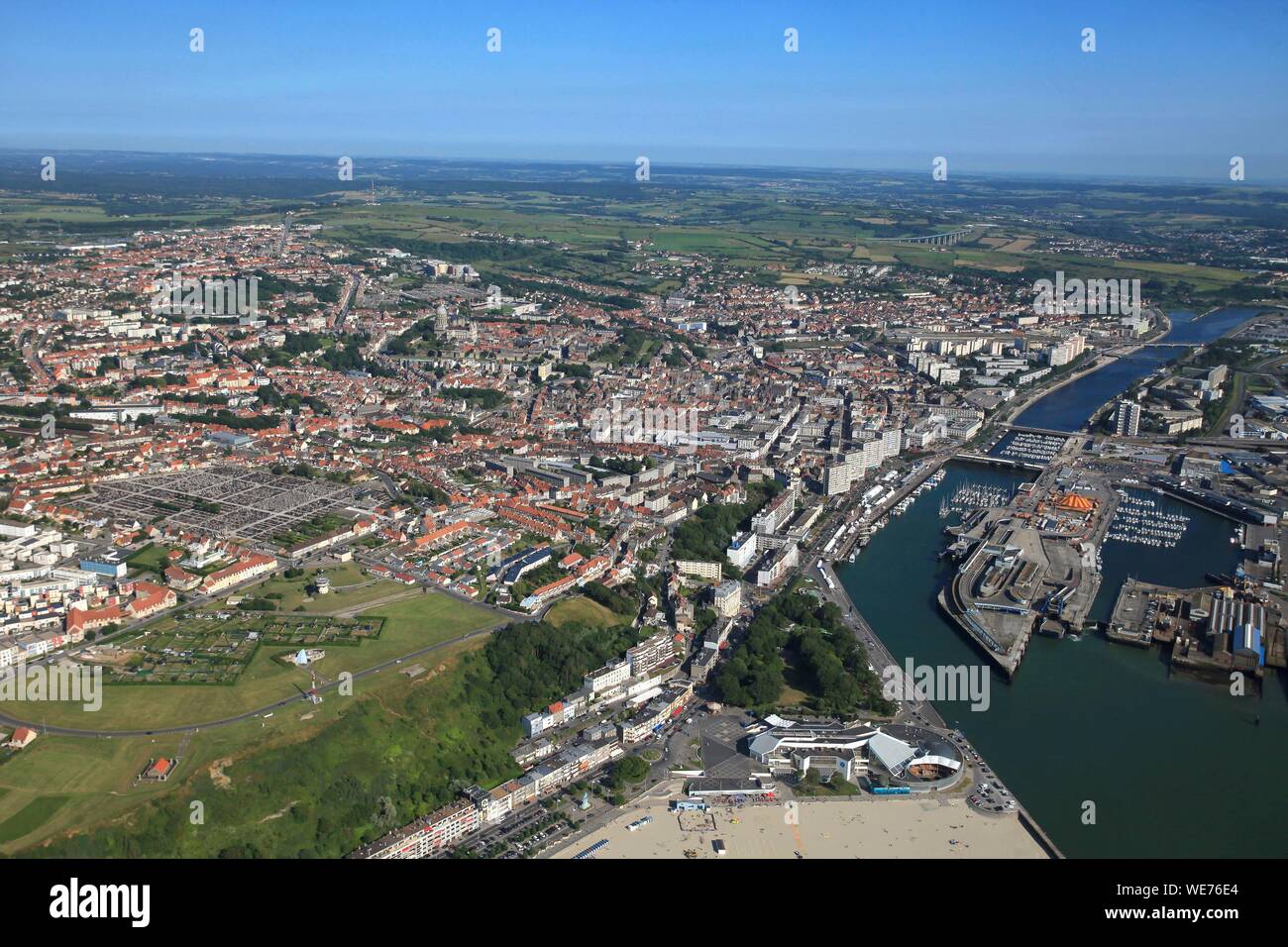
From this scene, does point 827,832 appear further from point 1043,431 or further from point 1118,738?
point 1043,431

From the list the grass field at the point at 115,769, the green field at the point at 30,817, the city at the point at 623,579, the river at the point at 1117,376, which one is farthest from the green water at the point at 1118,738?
the river at the point at 1117,376

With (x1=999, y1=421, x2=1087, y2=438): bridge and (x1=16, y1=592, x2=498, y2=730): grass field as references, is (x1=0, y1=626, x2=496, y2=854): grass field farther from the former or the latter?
(x1=999, y1=421, x2=1087, y2=438): bridge

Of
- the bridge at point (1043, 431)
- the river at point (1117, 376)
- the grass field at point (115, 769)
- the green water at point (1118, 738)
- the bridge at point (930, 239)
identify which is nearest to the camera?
the grass field at point (115, 769)

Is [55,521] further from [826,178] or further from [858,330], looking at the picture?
[826,178]

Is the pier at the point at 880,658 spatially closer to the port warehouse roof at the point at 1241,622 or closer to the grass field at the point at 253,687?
the port warehouse roof at the point at 1241,622

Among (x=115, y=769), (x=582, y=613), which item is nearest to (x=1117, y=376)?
(x=582, y=613)
